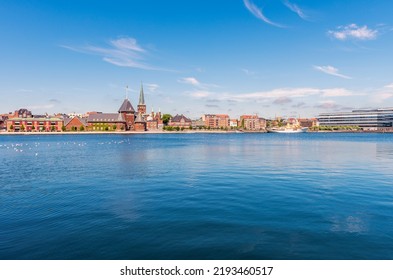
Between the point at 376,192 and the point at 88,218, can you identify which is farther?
the point at 376,192

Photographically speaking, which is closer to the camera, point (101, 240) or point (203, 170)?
point (101, 240)

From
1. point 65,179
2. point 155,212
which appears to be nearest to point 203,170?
point 65,179

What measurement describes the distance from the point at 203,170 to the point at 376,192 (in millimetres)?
15850

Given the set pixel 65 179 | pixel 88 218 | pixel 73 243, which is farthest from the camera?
pixel 65 179

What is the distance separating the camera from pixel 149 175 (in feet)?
91.6

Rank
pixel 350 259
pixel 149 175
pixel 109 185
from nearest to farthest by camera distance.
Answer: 1. pixel 350 259
2. pixel 109 185
3. pixel 149 175

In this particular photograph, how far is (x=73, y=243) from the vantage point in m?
11.3
